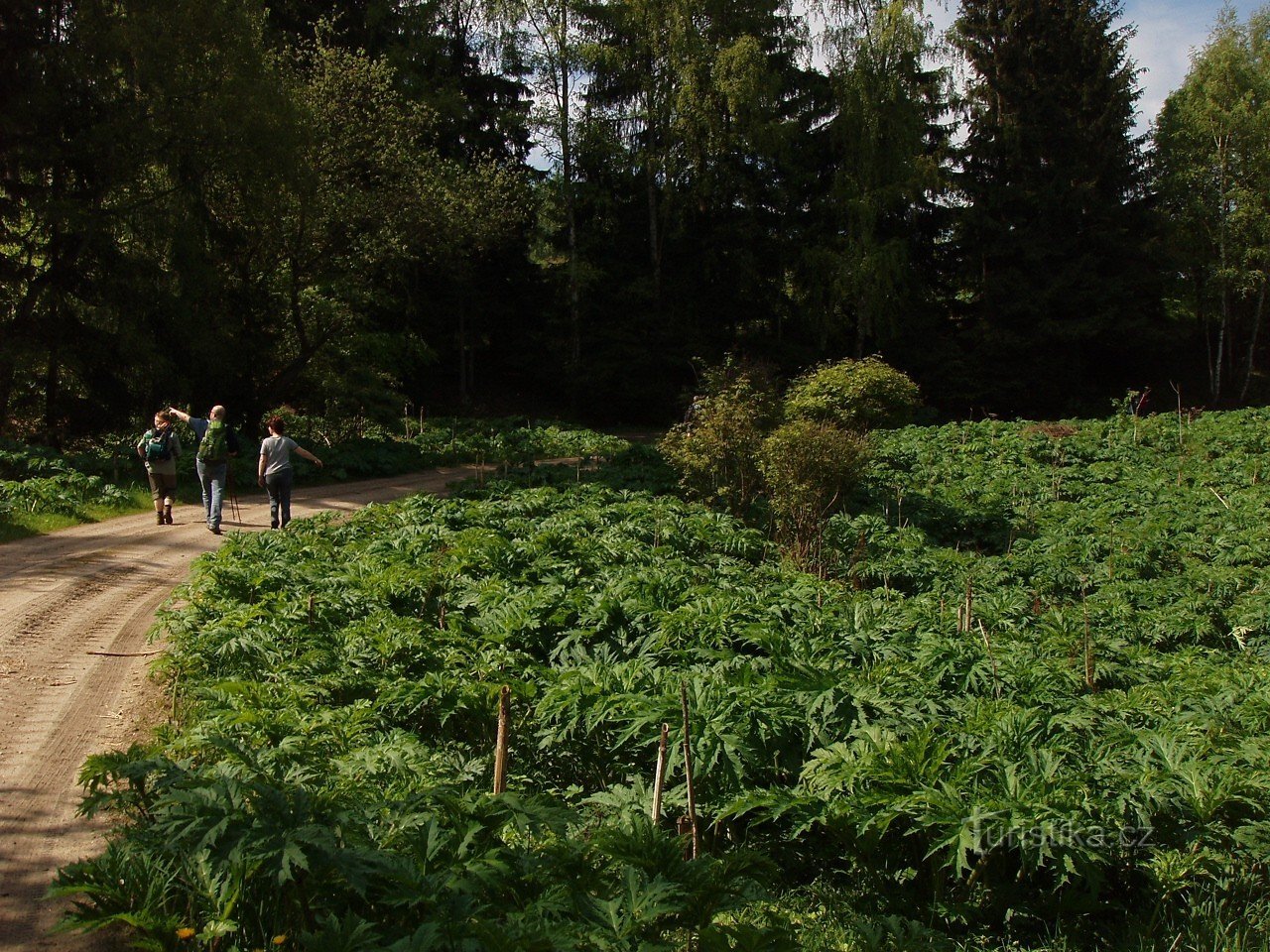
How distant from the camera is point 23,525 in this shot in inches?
489

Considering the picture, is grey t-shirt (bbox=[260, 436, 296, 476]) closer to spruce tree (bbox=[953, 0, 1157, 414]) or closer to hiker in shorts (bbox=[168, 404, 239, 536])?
hiker in shorts (bbox=[168, 404, 239, 536])

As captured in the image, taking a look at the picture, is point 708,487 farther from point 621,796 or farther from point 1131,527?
point 621,796

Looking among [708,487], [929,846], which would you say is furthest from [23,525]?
[929,846]

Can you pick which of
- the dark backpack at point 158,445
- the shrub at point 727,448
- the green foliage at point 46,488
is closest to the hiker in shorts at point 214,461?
the dark backpack at point 158,445

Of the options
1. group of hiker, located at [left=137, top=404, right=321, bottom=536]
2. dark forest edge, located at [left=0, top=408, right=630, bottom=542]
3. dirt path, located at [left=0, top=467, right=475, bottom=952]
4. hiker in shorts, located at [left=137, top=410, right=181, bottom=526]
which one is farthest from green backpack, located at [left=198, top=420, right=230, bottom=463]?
dark forest edge, located at [left=0, top=408, right=630, bottom=542]

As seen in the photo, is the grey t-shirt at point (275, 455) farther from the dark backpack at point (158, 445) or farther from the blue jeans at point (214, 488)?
the dark backpack at point (158, 445)

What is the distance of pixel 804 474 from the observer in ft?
43.4

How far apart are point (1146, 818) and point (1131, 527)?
952cm

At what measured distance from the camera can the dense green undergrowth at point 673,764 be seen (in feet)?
11.3

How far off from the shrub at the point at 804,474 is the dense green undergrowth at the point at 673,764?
405cm

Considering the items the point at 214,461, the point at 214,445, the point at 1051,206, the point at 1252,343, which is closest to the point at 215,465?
the point at 214,461

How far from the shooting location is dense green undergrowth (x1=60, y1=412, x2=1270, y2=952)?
3.46 metres

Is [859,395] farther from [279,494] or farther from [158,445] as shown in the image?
[158,445]

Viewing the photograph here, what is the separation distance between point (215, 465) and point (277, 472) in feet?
3.46
